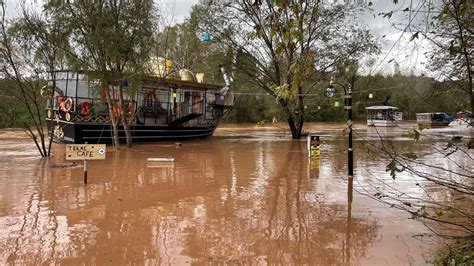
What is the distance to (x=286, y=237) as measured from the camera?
586 centimetres

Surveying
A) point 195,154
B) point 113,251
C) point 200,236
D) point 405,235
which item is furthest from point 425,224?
point 195,154

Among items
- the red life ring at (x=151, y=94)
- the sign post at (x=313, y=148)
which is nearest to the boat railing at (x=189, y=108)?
the red life ring at (x=151, y=94)

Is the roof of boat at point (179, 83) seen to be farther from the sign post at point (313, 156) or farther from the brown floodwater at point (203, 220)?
the brown floodwater at point (203, 220)

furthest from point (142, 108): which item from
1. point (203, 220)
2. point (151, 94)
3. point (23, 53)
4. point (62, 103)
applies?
point (203, 220)

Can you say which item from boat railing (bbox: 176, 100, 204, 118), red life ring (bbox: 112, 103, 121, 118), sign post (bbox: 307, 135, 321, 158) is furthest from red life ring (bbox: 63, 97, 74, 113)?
sign post (bbox: 307, 135, 321, 158)

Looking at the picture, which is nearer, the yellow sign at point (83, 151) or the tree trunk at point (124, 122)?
the yellow sign at point (83, 151)

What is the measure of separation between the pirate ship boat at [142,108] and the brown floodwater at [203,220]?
831 cm

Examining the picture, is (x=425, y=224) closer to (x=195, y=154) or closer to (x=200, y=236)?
(x=200, y=236)

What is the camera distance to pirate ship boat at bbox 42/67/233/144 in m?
20.4

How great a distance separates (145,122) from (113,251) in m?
19.0

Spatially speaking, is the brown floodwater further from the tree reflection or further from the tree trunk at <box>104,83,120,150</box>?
the tree trunk at <box>104,83,120,150</box>

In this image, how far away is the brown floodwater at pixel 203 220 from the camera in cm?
516

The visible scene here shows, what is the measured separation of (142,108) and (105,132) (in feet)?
8.25

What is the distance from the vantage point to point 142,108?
23297 millimetres
